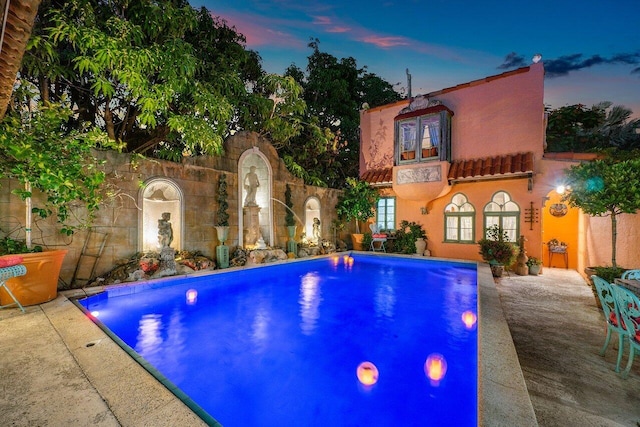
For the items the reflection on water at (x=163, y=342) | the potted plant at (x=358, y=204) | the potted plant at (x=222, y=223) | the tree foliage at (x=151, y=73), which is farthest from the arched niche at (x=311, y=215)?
the reflection on water at (x=163, y=342)

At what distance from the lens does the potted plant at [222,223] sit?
816cm

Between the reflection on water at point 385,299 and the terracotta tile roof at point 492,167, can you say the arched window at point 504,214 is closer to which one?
the terracotta tile roof at point 492,167

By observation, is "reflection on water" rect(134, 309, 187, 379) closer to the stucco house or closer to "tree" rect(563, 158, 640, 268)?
"tree" rect(563, 158, 640, 268)

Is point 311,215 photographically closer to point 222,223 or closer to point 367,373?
point 222,223

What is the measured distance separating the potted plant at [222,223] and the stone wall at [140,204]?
6.9 inches

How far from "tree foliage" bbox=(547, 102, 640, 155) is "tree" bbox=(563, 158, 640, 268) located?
12881 mm

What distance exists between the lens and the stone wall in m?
5.45

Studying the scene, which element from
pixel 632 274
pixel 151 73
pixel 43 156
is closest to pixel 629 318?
pixel 632 274

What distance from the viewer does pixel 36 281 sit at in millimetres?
4316

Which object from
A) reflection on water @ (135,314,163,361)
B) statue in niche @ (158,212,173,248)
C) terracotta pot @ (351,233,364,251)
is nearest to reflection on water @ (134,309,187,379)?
reflection on water @ (135,314,163,361)

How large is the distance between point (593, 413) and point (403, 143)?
1029cm

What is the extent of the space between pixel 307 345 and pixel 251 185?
7228mm

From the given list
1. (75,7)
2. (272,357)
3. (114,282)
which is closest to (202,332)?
(272,357)

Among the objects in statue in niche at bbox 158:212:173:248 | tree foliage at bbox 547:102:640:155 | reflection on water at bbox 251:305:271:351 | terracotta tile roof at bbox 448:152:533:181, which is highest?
tree foliage at bbox 547:102:640:155
